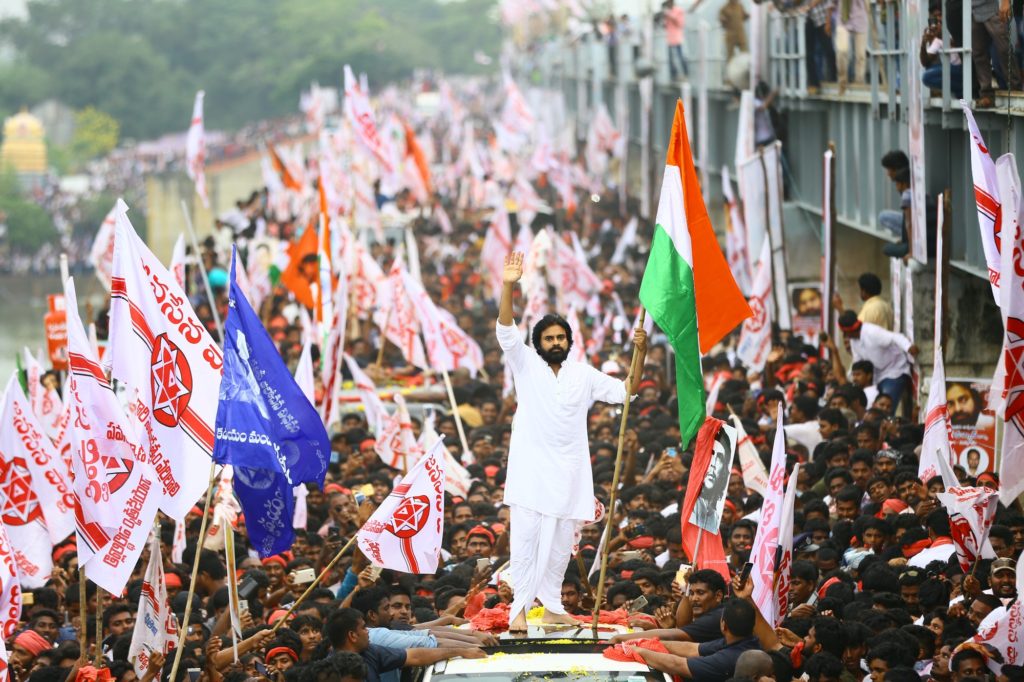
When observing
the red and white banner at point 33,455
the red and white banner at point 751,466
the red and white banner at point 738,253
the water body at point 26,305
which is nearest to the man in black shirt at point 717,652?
the red and white banner at point 751,466

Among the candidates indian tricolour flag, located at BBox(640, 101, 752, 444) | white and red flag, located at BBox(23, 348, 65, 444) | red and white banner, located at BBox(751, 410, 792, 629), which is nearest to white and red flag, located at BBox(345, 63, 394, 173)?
white and red flag, located at BBox(23, 348, 65, 444)

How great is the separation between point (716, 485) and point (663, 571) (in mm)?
891

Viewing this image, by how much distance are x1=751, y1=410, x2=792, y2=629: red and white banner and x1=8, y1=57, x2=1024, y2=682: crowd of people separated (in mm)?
91

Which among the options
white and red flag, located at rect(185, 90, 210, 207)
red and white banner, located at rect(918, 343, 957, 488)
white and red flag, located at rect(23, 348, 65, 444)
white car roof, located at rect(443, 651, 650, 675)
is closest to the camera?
white car roof, located at rect(443, 651, 650, 675)

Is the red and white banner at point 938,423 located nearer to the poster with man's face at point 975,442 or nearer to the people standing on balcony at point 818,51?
the poster with man's face at point 975,442

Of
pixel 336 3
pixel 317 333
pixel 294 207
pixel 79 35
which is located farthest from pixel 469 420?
pixel 336 3

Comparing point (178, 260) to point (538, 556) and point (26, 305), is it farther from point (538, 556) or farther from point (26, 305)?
point (26, 305)

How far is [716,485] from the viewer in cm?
1109

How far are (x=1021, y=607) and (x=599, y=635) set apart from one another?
6.62 ft

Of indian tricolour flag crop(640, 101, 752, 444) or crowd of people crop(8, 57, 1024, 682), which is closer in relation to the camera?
crowd of people crop(8, 57, 1024, 682)

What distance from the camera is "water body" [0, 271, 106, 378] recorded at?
5531 cm

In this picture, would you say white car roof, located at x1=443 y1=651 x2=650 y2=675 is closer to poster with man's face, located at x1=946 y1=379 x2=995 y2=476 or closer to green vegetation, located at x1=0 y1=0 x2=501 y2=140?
poster with man's face, located at x1=946 y1=379 x2=995 y2=476

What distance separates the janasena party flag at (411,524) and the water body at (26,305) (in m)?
38.2

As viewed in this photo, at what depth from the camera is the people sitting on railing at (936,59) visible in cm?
1574
